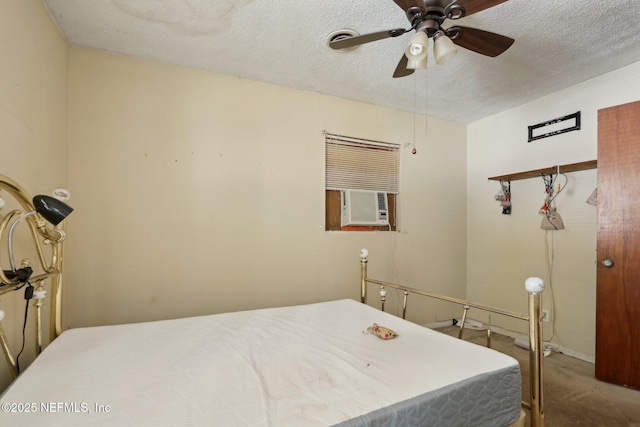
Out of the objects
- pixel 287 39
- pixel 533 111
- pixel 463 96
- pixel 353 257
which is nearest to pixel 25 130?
pixel 287 39

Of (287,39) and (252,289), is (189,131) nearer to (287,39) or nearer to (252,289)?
(287,39)

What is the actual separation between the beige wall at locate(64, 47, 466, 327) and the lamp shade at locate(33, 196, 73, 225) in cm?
112

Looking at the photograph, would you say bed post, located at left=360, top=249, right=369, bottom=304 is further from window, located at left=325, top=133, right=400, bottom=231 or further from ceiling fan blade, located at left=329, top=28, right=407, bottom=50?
ceiling fan blade, located at left=329, top=28, right=407, bottom=50

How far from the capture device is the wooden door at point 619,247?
1.99m

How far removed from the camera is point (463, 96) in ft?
9.23

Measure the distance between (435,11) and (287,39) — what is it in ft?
3.38

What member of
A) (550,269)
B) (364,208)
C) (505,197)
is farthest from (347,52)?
(550,269)

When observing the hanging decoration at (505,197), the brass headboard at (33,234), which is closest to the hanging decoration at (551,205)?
the hanging decoration at (505,197)

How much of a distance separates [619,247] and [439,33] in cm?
208

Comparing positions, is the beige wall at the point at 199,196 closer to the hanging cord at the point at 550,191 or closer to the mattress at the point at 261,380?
the mattress at the point at 261,380

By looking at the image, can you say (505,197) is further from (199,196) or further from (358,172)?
(199,196)

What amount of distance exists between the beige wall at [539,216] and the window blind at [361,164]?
1166 mm

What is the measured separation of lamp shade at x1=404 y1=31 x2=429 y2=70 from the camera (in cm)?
139

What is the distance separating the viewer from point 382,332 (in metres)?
1.47
